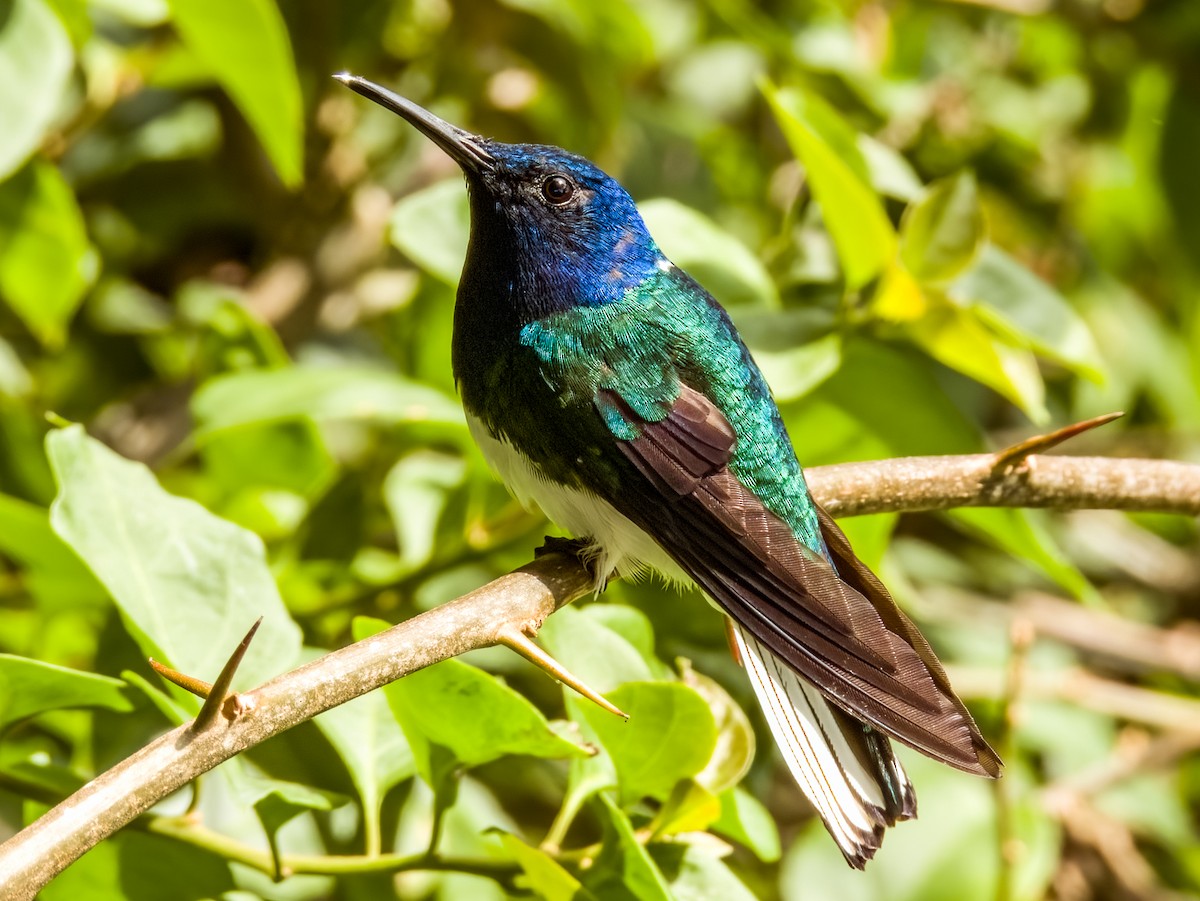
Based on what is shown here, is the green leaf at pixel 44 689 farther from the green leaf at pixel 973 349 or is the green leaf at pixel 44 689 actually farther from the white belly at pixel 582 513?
the green leaf at pixel 973 349

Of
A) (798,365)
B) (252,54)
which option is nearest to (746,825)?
(798,365)

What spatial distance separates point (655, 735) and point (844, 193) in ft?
3.24

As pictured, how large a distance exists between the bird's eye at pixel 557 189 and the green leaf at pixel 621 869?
3.82 feet

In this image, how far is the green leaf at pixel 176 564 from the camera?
66.6 inches

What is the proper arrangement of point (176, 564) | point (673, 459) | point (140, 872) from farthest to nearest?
point (673, 459), point (176, 564), point (140, 872)

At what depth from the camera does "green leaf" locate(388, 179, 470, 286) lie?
7.64 feet

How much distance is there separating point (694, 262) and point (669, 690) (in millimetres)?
1083

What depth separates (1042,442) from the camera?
1.76 metres

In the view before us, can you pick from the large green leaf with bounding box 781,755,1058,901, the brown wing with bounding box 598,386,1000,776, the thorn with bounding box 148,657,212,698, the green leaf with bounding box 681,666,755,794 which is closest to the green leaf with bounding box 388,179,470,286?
the brown wing with bounding box 598,386,1000,776

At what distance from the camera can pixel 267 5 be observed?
218 centimetres

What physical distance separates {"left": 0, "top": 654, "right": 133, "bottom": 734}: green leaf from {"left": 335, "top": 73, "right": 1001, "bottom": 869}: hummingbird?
665 mm

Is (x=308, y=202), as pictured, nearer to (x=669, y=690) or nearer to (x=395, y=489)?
(x=395, y=489)

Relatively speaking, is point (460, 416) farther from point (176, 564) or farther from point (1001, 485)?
point (1001, 485)

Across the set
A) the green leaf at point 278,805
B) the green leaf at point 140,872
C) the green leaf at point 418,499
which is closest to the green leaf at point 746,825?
the green leaf at point 278,805
